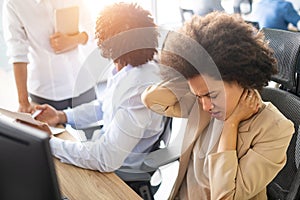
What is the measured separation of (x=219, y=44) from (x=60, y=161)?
767 mm

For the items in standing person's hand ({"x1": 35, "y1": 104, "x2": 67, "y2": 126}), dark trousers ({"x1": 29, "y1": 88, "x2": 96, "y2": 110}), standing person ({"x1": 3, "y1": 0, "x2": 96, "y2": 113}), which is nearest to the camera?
standing person's hand ({"x1": 35, "y1": 104, "x2": 67, "y2": 126})

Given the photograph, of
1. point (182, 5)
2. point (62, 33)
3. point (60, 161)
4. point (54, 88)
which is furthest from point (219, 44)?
point (182, 5)

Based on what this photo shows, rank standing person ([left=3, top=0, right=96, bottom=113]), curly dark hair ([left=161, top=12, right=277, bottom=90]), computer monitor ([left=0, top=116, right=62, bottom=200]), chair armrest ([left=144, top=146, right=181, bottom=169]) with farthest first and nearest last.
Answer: standing person ([left=3, top=0, right=96, bottom=113]), chair armrest ([left=144, top=146, right=181, bottom=169]), curly dark hair ([left=161, top=12, right=277, bottom=90]), computer monitor ([left=0, top=116, right=62, bottom=200])

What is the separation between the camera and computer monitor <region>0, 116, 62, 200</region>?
549 mm

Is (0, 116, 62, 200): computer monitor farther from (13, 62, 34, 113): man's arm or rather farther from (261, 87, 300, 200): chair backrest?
(13, 62, 34, 113): man's arm

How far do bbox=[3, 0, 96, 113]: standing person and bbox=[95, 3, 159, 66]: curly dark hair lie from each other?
61 cm

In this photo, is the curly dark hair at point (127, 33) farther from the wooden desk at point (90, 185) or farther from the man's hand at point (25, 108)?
the man's hand at point (25, 108)

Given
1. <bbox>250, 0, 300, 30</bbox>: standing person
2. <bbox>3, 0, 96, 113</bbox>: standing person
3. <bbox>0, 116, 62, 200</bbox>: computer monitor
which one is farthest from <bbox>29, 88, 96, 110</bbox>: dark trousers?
<bbox>250, 0, 300, 30</bbox>: standing person

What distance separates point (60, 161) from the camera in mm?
1397

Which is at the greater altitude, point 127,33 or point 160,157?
point 127,33

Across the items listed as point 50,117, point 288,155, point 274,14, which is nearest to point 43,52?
point 50,117

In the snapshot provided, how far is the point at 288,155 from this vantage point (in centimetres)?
127

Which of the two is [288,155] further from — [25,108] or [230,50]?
[25,108]

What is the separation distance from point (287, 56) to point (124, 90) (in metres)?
0.63
